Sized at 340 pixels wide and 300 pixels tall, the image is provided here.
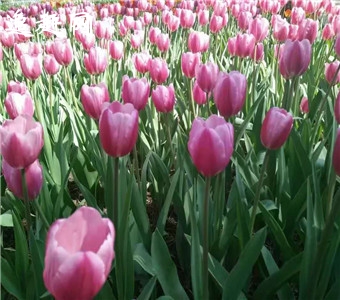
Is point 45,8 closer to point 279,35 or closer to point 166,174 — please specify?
point 279,35

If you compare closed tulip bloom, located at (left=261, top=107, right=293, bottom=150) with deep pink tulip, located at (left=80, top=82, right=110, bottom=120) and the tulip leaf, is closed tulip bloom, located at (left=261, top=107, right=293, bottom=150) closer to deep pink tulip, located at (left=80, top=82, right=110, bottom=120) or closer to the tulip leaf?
the tulip leaf

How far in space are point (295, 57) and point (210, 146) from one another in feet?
2.63

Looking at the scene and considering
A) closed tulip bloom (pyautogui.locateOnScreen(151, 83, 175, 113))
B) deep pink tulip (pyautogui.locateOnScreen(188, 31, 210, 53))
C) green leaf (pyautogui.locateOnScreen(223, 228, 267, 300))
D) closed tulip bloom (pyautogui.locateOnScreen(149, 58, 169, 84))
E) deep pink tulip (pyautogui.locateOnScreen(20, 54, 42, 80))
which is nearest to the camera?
green leaf (pyautogui.locateOnScreen(223, 228, 267, 300))

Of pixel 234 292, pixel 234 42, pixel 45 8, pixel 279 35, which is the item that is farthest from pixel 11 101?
pixel 45 8

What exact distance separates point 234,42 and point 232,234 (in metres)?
1.21

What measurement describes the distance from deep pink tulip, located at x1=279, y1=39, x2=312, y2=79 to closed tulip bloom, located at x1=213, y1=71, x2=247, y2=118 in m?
0.40

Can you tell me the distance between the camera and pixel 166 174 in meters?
1.39

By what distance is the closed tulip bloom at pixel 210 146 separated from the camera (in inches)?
31.2

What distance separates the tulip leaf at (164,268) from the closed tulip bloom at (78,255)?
18.3 inches

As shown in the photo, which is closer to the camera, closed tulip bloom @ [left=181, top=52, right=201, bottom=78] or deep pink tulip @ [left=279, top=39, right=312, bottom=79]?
deep pink tulip @ [left=279, top=39, right=312, bottom=79]

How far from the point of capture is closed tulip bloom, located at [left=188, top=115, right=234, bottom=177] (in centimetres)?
79

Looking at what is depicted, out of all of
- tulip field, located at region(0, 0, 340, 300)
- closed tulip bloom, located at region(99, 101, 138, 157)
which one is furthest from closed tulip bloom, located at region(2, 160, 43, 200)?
closed tulip bloom, located at region(99, 101, 138, 157)

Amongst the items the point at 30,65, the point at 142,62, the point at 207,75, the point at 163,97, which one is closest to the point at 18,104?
the point at 163,97

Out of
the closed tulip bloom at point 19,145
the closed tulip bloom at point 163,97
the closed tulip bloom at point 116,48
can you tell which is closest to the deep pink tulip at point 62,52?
the closed tulip bloom at point 116,48
